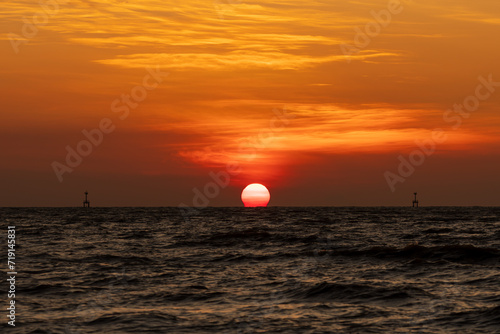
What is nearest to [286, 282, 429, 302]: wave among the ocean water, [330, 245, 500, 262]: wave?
the ocean water

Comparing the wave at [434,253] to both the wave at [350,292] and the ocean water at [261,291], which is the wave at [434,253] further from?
the wave at [350,292]

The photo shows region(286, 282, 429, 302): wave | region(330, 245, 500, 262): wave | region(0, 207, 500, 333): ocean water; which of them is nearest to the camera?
region(0, 207, 500, 333): ocean water

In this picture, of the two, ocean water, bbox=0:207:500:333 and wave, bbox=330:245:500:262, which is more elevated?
wave, bbox=330:245:500:262

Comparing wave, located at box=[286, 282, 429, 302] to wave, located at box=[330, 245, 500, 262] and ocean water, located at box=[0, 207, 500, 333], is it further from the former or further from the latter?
wave, located at box=[330, 245, 500, 262]

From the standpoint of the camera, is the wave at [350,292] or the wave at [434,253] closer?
the wave at [350,292]

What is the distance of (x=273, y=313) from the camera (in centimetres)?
1945

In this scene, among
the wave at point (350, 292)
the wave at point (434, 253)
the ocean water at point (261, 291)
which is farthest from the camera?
the wave at point (434, 253)

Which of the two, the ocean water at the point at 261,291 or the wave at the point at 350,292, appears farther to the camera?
the wave at the point at 350,292

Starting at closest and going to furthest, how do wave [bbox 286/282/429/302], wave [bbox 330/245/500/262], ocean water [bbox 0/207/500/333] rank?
ocean water [bbox 0/207/500/333] < wave [bbox 286/282/429/302] < wave [bbox 330/245/500/262]

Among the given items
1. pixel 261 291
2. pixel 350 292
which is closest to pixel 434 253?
pixel 350 292

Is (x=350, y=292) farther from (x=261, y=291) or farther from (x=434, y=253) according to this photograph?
(x=434, y=253)

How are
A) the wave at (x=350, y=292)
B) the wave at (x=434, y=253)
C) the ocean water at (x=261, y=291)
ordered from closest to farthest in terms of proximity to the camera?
the ocean water at (x=261, y=291) → the wave at (x=350, y=292) → the wave at (x=434, y=253)

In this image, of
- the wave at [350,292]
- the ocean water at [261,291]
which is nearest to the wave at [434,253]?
the ocean water at [261,291]

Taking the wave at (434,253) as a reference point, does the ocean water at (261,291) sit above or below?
below
